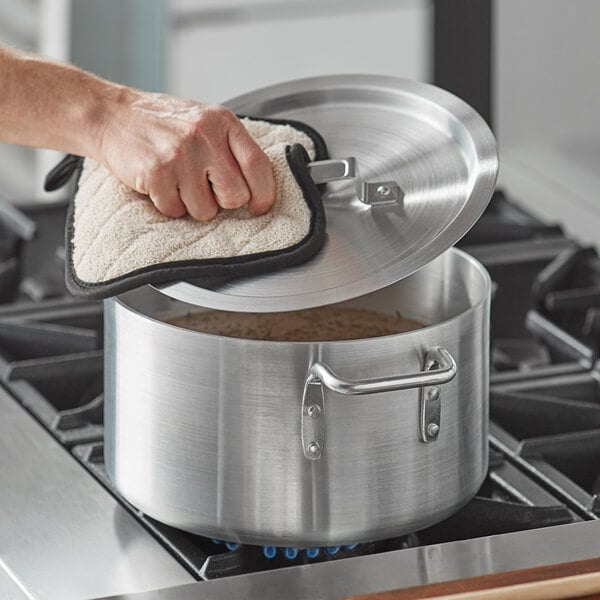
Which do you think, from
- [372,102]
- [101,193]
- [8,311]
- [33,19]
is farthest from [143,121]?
[33,19]

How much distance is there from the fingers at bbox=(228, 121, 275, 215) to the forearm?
91 mm

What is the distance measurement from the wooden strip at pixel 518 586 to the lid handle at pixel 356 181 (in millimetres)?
238

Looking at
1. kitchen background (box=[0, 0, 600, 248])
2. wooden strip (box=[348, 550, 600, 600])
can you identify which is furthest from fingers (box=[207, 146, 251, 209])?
kitchen background (box=[0, 0, 600, 248])

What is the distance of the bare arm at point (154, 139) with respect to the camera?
0.82 meters

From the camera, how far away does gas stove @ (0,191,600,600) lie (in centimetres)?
76

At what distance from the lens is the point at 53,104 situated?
888 millimetres

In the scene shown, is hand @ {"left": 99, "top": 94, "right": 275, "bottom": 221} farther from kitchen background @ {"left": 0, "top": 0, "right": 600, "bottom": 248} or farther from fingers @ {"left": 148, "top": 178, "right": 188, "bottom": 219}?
kitchen background @ {"left": 0, "top": 0, "right": 600, "bottom": 248}

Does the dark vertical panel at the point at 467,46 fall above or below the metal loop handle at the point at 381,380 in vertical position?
below

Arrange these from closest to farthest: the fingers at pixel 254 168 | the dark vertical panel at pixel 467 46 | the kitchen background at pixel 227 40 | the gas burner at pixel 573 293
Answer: the fingers at pixel 254 168 < the gas burner at pixel 573 293 < the dark vertical panel at pixel 467 46 < the kitchen background at pixel 227 40

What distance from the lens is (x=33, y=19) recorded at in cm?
293

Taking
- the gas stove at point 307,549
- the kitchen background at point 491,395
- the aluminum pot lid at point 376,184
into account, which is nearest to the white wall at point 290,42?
the kitchen background at point 491,395

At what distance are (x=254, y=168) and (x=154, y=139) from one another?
64 millimetres

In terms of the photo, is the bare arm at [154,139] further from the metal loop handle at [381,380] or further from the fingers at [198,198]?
the metal loop handle at [381,380]

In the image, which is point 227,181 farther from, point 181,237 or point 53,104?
point 53,104
